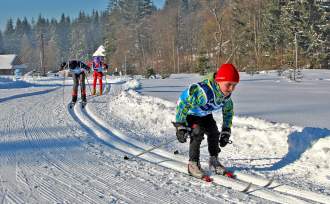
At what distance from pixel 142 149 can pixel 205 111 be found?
2.15 metres

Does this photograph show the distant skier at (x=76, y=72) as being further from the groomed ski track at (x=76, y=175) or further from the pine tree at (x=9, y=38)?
the pine tree at (x=9, y=38)

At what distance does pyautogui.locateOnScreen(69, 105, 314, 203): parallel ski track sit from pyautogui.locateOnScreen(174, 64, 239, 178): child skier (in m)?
0.37

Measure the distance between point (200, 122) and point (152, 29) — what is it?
2726 inches

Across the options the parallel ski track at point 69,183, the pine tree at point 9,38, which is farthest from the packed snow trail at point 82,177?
the pine tree at point 9,38

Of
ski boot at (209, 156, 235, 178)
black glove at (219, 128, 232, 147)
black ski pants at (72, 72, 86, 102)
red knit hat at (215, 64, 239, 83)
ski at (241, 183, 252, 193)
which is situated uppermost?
red knit hat at (215, 64, 239, 83)

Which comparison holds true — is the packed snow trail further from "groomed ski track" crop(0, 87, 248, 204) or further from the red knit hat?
the red knit hat

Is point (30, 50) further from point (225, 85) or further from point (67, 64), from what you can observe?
point (225, 85)

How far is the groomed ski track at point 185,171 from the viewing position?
15.3 ft

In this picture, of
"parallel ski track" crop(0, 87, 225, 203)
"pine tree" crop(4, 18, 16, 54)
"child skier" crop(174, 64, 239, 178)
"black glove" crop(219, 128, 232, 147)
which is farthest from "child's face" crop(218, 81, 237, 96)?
"pine tree" crop(4, 18, 16, 54)

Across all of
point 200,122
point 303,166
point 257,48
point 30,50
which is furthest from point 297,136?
point 30,50

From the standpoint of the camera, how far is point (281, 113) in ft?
31.4

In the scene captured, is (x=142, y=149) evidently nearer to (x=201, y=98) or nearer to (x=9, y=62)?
(x=201, y=98)

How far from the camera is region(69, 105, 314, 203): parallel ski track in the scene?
4.72m

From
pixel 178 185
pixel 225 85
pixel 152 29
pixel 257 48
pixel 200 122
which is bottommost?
pixel 178 185
